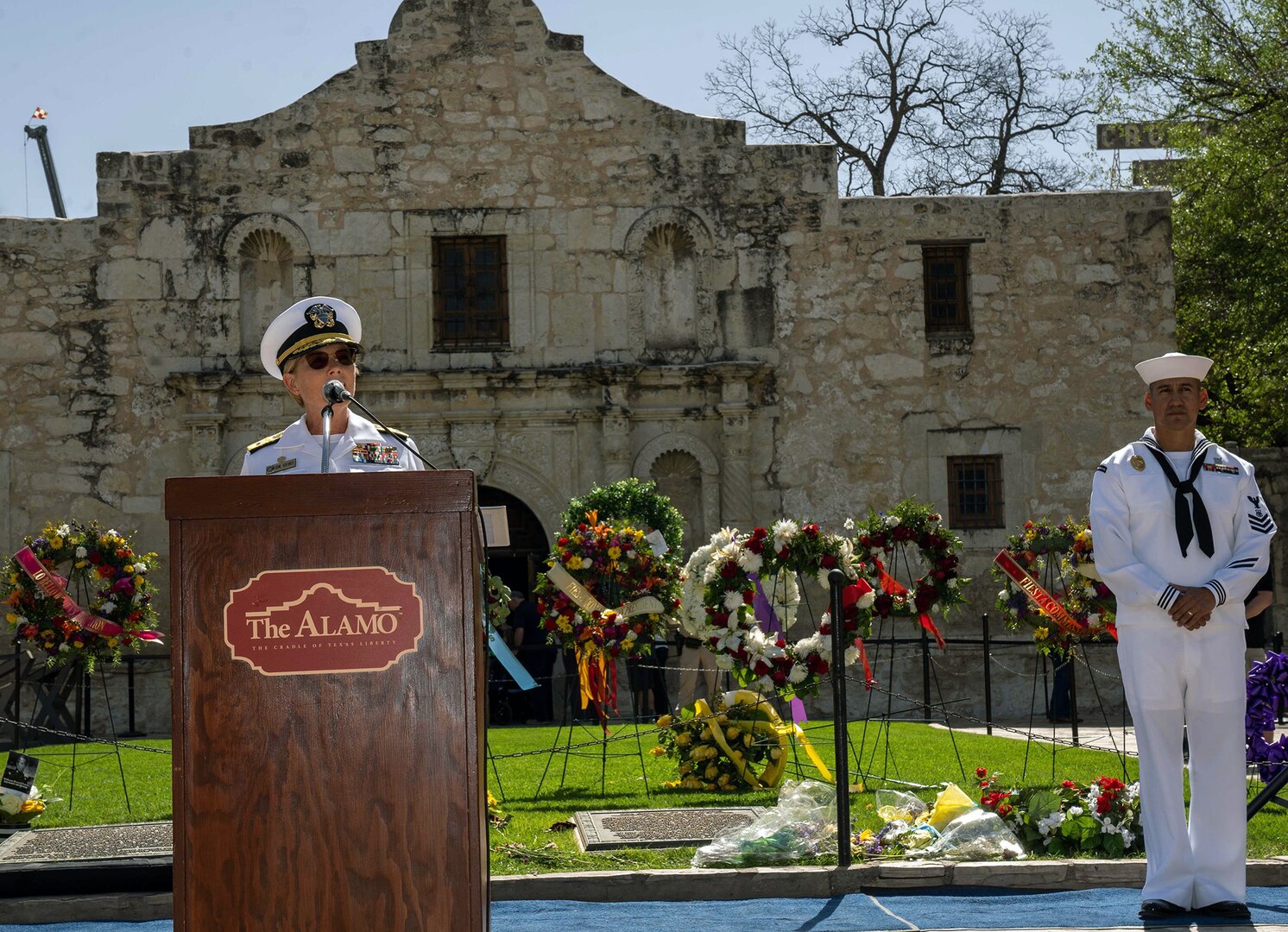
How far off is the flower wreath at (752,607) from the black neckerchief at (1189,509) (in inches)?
153

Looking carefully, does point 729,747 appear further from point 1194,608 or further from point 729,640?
point 1194,608

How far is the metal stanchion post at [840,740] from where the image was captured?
684cm

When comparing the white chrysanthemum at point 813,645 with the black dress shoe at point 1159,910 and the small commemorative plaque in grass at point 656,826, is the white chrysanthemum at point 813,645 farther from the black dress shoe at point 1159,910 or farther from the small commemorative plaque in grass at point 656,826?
the black dress shoe at point 1159,910

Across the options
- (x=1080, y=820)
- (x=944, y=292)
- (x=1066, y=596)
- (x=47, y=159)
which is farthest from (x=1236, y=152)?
(x=47, y=159)

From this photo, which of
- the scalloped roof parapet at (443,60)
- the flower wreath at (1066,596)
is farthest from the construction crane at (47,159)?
the flower wreath at (1066,596)

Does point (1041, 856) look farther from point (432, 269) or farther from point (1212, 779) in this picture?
point (432, 269)

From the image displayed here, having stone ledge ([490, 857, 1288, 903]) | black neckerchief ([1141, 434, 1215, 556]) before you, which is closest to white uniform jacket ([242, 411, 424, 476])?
stone ledge ([490, 857, 1288, 903])

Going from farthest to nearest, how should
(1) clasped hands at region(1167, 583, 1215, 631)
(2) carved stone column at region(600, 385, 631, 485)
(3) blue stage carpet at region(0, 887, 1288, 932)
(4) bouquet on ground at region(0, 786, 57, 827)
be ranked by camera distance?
(2) carved stone column at region(600, 385, 631, 485) < (4) bouquet on ground at region(0, 786, 57, 827) < (1) clasped hands at region(1167, 583, 1215, 631) < (3) blue stage carpet at region(0, 887, 1288, 932)

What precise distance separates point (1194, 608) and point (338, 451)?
3346mm

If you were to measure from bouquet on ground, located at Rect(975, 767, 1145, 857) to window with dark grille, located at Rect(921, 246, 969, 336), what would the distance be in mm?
10735

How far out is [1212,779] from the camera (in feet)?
20.1

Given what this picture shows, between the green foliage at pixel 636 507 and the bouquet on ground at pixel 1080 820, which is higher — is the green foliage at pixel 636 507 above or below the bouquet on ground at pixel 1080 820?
above

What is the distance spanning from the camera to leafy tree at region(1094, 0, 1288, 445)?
61.6 ft

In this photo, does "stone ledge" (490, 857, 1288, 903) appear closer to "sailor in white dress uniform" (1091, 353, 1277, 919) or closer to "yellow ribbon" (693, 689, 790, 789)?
"sailor in white dress uniform" (1091, 353, 1277, 919)
